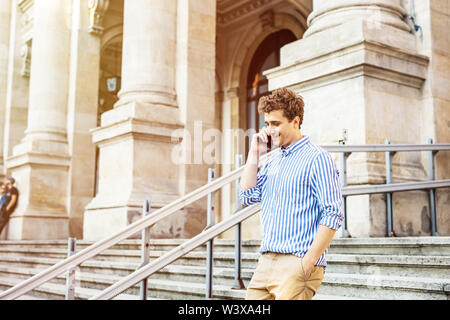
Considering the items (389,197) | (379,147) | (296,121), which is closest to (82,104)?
(389,197)

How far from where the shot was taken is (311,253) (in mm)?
2443

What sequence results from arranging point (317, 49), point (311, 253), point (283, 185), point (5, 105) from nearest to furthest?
point (311, 253), point (283, 185), point (317, 49), point (5, 105)

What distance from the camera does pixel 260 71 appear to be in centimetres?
1848

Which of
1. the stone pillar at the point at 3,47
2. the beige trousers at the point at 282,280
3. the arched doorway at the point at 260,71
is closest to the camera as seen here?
the beige trousers at the point at 282,280

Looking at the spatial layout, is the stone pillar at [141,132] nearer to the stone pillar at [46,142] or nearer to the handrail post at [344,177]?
the stone pillar at [46,142]

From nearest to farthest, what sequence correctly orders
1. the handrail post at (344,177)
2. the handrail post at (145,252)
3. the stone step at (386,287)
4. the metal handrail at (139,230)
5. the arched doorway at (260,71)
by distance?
1. the stone step at (386,287)
2. the metal handrail at (139,230)
3. the handrail post at (145,252)
4. the handrail post at (344,177)
5. the arched doorway at (260,71)

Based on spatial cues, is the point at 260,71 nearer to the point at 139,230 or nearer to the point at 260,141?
the point at 139,230

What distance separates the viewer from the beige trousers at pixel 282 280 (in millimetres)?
2467

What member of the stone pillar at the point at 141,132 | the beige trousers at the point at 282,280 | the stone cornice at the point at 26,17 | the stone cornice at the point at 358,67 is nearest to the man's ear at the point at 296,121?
the beige trousers at the point at 282,280

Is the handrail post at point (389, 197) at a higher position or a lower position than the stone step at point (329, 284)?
higher
